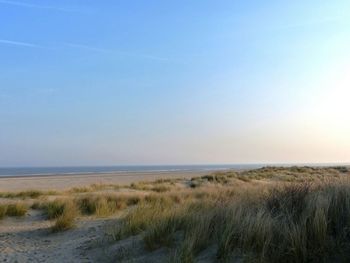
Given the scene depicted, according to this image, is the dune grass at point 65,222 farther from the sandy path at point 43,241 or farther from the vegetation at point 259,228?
the vegetation at point 259,228

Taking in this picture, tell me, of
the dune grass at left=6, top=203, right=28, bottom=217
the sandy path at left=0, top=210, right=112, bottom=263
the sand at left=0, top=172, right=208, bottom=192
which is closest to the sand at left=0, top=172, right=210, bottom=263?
the sandy path at left=0, top=210, right=112, bottom=263

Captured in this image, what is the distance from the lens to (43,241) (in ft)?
37.3

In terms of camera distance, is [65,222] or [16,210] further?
[16,210]

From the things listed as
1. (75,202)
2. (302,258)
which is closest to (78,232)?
(75,202)

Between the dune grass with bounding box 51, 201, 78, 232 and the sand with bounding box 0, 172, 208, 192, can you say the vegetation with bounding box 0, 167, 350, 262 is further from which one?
the sand with bounding box 0, 172, 208, 192

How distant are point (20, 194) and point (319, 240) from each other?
717 inches

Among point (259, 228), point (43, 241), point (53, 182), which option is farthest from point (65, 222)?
point (53, 182)

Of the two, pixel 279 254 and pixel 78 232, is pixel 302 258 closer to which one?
pixel 279 254

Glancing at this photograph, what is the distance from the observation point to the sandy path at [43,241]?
952 centimetres

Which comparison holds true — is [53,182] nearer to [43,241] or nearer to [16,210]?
[16,210]

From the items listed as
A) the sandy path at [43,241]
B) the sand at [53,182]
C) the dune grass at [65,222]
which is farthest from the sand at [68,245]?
the sand at [53,182]

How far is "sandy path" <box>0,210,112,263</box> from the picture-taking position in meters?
9.52

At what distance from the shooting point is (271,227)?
727 centimetres

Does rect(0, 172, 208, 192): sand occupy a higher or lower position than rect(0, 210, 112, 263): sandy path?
higher
